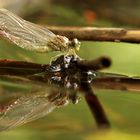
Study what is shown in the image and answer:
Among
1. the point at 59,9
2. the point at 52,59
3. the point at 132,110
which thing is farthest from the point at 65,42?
the point at 59,9

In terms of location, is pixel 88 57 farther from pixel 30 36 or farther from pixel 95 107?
pixel 95 107

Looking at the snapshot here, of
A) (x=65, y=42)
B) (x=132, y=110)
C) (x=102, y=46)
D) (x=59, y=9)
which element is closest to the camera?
(x=132, y=110)

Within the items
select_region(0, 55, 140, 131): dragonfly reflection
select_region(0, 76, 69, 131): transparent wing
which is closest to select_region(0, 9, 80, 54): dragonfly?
select_region(0, 55, 140, 131): dragonfly reflection

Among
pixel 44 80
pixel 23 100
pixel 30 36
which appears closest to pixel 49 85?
pixel 44 80

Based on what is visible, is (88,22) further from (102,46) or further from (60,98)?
(60,98)

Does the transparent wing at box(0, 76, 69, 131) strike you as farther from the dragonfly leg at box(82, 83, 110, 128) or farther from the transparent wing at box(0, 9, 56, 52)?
the transparent wing at box(0, 9, 56, 52)

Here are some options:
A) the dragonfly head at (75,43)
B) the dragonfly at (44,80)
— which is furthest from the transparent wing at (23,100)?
the dragonfly head at (75,43)

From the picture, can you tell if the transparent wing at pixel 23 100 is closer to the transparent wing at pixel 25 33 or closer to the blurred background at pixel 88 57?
the blurred background at pixel 88 57
